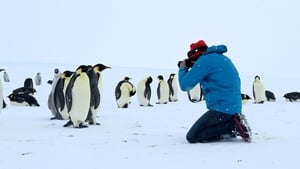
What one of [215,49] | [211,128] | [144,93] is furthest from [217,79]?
[144,93]

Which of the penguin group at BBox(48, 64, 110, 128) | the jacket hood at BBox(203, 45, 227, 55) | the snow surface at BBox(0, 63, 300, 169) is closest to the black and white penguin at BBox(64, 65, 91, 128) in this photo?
the penguin group at BBox(48, 64, 110, 128)

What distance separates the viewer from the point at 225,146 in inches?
191

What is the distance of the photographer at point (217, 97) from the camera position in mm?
5211

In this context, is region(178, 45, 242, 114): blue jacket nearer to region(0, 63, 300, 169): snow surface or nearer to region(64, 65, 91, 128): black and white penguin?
region(0, 63, 300, 169): snow surface

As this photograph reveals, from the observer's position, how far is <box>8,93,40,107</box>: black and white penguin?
14.5 metres

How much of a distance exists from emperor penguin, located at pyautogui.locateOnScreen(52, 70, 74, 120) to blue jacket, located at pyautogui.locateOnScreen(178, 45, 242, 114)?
330 cm

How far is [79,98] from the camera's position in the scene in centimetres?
757

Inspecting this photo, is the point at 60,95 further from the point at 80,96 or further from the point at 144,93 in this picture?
the point at 144,93

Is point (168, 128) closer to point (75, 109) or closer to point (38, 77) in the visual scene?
point (75, 109)

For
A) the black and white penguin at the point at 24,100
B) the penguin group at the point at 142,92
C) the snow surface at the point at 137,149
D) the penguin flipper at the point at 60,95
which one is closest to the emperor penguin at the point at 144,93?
the penguin group at the point at 142,92

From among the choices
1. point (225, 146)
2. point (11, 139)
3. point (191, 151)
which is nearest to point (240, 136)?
point (225, 146)

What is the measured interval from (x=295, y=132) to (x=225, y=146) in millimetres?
1752

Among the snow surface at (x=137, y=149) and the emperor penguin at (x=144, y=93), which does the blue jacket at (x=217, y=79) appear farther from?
the emperor penguin at (x=144, y=93)

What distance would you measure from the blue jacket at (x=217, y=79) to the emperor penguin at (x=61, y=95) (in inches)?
130
